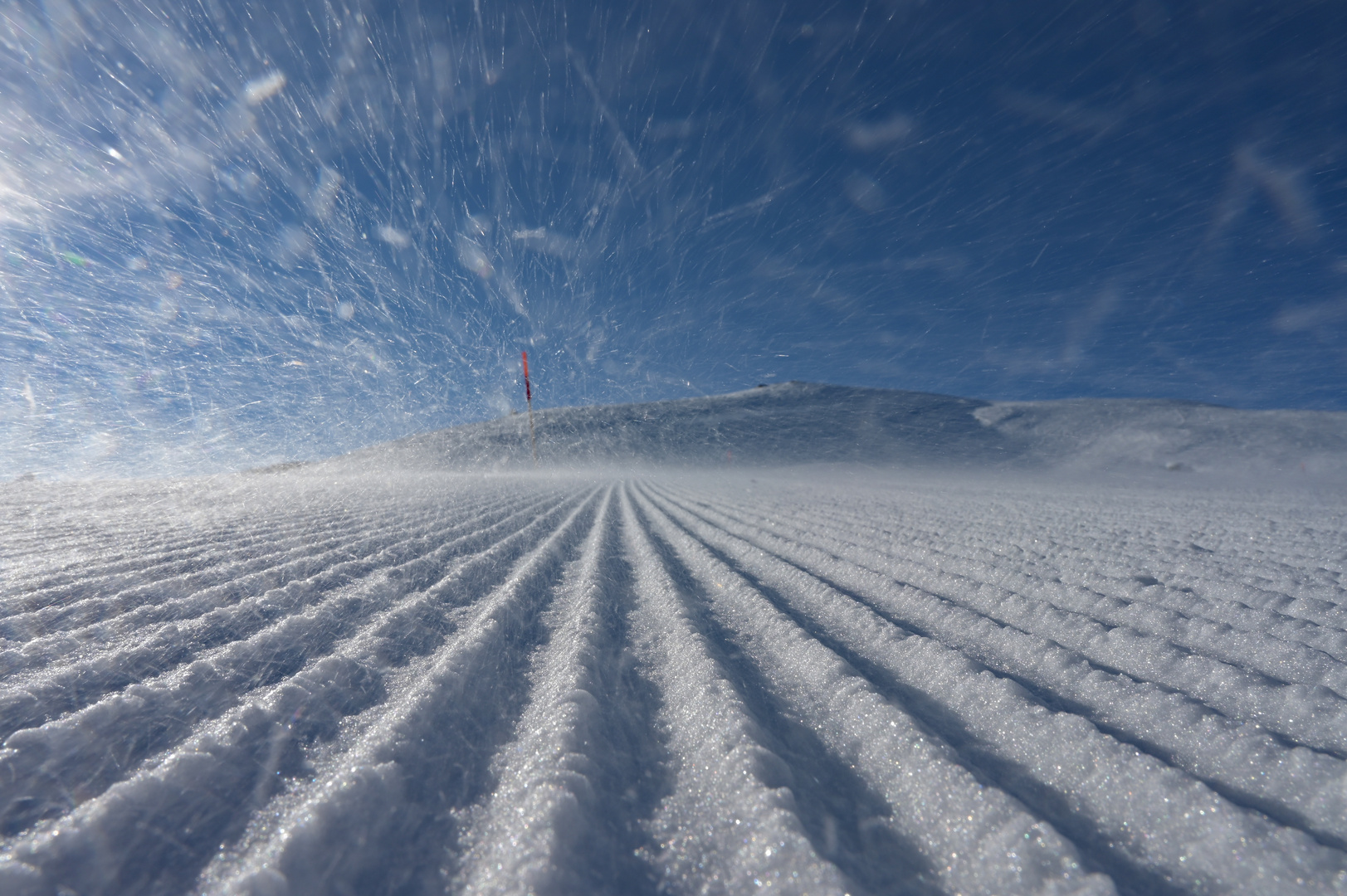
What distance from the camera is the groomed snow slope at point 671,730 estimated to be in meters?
0.99

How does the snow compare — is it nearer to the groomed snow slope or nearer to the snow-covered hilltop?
the groomed snow slope

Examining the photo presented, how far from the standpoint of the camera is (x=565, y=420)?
4172cm

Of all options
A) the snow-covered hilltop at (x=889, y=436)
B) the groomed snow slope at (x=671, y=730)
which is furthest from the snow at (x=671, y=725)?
the snow-covered hilltop at (x=889, y=436)

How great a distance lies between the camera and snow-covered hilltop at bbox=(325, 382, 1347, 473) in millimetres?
24984

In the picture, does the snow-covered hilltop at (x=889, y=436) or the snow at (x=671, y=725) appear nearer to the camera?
the snow at (x=671, y=725)

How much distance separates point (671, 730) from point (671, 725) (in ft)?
0.09

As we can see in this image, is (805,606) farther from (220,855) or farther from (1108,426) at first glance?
(1108,426)

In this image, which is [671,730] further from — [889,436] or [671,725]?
[889,436]

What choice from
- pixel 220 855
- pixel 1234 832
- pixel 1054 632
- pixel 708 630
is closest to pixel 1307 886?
Answer: pixel 1234 832

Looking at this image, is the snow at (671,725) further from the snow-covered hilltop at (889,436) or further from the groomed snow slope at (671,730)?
the snow-covered hilltop at (889,436)

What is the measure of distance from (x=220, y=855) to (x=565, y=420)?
4160 centimetres

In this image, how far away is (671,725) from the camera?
153 cm

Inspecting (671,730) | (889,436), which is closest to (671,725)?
(671,730)

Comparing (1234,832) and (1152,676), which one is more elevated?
(1234,832)
